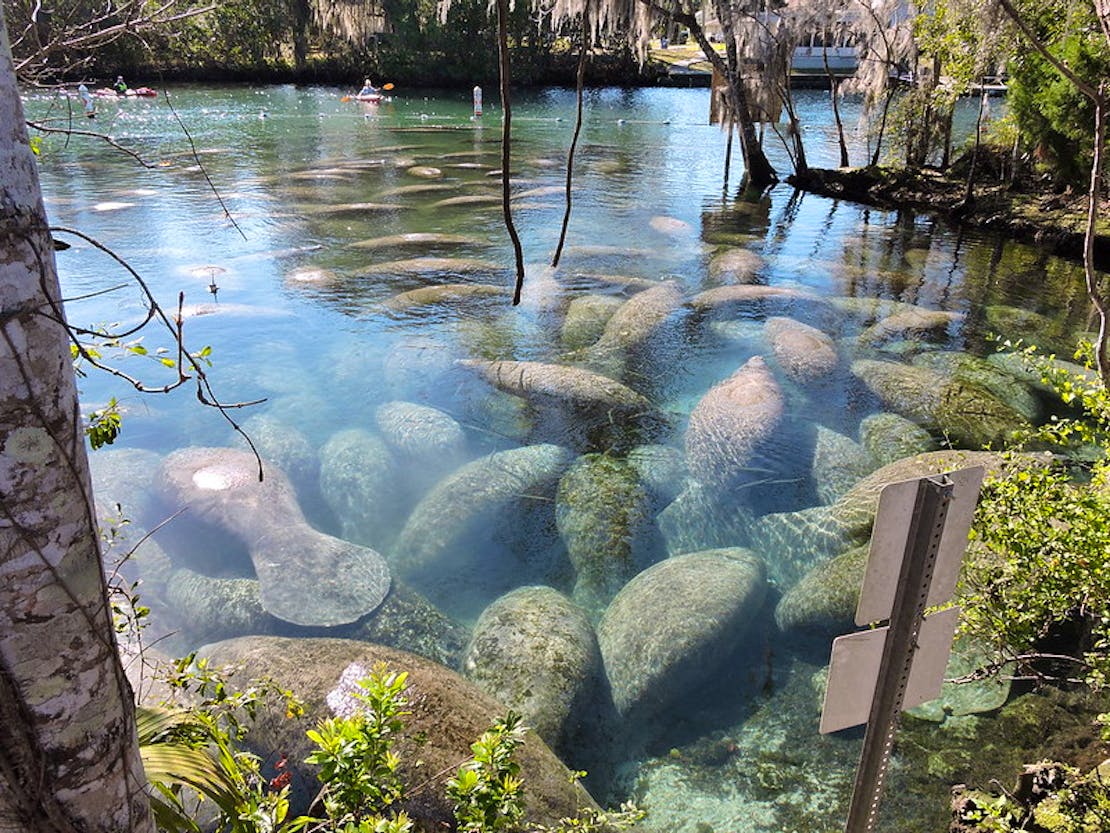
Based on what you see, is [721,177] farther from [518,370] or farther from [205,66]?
[205,66]

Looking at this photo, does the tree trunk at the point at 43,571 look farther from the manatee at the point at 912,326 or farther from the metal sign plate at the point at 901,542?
the manatee at the point at 912,326

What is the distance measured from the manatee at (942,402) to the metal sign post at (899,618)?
19.3 ft

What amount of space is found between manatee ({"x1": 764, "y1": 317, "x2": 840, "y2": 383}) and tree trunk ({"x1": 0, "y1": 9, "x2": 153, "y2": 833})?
8.60 meters

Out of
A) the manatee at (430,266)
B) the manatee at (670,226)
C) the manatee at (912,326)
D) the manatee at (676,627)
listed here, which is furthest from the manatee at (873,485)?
the manatee at (670,226)

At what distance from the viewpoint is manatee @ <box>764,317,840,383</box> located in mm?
9344

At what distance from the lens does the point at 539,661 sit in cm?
508

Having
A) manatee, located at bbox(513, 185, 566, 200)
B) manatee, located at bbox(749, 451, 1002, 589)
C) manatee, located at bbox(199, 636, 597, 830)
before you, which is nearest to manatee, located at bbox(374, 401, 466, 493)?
manatee, located at bbox(199, 636, 597, 830)

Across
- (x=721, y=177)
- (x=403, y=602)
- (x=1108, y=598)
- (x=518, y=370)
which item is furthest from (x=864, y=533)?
(x=721, y=177)

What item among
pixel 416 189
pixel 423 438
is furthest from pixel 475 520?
pixel 416 189

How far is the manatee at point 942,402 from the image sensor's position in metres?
7.77

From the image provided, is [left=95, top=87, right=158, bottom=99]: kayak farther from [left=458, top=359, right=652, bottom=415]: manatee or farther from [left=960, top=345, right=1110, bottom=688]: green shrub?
[left=960, top=345, right=1110, bottom=688]: green shrub

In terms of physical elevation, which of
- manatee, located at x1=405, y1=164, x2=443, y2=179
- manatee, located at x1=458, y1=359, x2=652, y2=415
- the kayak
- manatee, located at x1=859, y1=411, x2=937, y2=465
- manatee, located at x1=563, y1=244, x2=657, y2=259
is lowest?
manatee, located at x1=859, y1=411, x2=937, y2=465

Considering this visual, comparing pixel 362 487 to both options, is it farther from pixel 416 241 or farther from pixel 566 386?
pixel 416 241

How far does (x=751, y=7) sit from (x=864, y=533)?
14.9m
